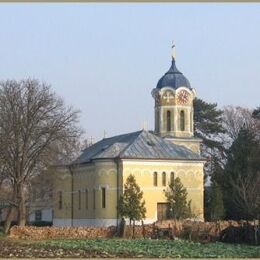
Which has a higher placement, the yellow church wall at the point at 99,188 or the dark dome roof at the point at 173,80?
the dark dome roof at the point at 173,80

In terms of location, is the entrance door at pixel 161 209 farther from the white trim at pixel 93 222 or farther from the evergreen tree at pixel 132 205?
the evergreen tree at pixel 132 205

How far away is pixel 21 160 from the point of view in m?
50.8

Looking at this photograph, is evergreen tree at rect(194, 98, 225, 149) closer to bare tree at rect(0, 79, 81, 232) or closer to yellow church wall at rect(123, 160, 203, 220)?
yellow church wall at rect(123, 160, 203, 220)

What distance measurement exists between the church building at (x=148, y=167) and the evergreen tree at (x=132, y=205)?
3.48 m

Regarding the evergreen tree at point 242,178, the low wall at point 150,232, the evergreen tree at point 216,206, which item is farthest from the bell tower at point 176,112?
the low wall at point 150,232

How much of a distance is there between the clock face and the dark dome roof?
0.74m

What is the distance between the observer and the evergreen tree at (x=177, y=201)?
55125 millimetres

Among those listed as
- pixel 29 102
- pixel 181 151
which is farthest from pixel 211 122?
pixel 29 102

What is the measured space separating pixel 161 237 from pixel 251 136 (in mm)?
30089

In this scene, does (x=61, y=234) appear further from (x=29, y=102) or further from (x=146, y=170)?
(x=146, y=170)

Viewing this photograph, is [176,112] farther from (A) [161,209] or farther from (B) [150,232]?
(B) [150,232]

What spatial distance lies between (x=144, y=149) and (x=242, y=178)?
9695 mm

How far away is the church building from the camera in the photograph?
59.6 metres

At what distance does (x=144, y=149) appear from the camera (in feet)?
201
